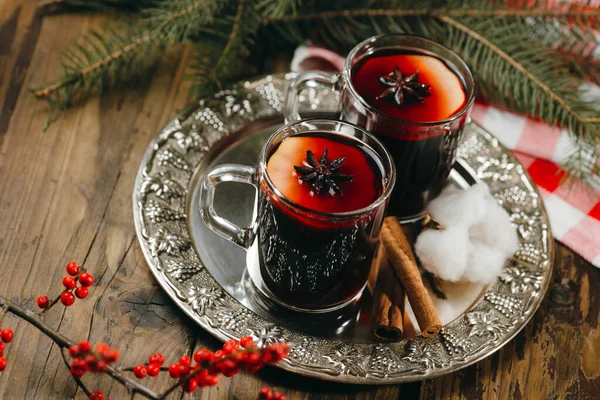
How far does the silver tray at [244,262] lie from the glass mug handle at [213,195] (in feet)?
0.24

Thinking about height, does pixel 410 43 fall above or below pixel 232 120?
above

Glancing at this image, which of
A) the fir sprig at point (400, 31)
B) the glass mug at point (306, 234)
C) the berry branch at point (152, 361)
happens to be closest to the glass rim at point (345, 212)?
the glass mug at point (306, 234)

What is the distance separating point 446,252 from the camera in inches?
40.7

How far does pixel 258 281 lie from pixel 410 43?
0.48 meters

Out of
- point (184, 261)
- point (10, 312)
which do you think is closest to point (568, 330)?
point (184, 261)

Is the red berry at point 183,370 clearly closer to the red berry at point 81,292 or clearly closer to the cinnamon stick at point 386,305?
the red berry at point 81,292

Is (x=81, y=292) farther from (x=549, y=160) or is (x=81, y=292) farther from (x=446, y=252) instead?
(x=549, y=160)

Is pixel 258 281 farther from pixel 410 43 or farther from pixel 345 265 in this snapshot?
pixel 410 43

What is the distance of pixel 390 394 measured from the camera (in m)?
0.97

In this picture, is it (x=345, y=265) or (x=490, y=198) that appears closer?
(x=345, y=265)

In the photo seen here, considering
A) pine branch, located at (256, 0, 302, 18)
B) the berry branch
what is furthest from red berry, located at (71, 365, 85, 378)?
pine branch, located at (256, 0, 302, 18)

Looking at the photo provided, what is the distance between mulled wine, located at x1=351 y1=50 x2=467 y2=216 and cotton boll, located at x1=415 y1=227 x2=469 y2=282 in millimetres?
93

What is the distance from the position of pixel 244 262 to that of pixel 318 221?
24 cm

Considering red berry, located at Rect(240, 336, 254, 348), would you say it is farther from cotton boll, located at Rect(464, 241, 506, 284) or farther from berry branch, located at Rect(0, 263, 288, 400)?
cotton boll, located at Rect(464, 241, 506, 284)
